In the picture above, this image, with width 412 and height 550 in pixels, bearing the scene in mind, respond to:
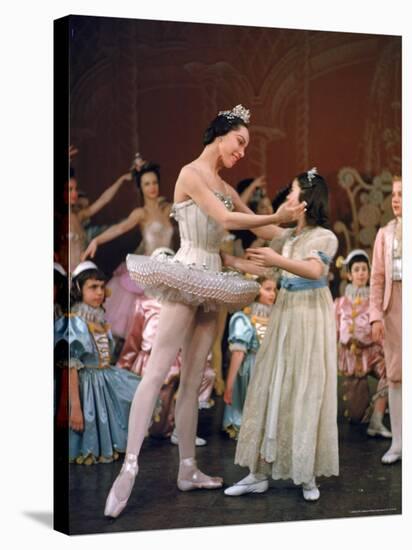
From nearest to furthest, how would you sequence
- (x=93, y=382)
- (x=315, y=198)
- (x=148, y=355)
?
(x=93, y=382) → (x=148, y=355) → (x=315, y=198)

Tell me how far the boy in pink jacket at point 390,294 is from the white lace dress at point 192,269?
98cm

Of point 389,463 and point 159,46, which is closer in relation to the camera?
point 159,46

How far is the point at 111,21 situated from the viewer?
356 inches

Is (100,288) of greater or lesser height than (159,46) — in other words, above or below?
below

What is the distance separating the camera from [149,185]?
918 centimetres

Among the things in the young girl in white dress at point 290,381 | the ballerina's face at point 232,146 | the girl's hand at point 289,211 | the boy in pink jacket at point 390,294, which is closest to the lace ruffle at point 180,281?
the young girl in white dress at point 290,381

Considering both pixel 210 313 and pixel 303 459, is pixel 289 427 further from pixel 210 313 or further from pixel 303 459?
pixel 210 313

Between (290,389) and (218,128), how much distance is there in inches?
61.8

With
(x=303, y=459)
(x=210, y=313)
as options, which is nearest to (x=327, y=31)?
(x=210, y=313)

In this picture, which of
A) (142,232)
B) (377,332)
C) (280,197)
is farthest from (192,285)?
(377,332)

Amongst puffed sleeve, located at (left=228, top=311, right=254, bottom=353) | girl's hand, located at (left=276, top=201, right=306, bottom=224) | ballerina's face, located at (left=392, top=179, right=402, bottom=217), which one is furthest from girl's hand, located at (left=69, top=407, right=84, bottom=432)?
ballerina's face, located at (left=392, top=179, right=402, bottom=217)

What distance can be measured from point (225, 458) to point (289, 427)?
0.41 meters

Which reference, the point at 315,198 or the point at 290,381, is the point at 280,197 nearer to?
the point at 315,198

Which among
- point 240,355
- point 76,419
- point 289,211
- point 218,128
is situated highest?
point 218,128
